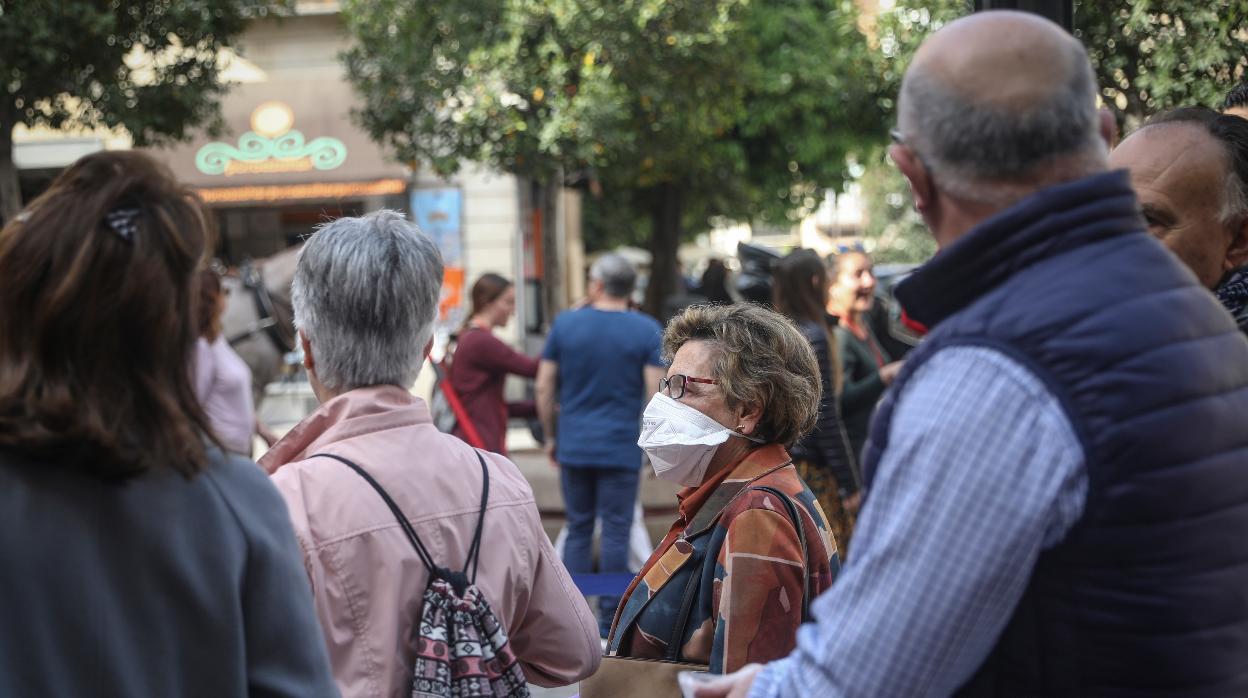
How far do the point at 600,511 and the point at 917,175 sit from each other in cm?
542

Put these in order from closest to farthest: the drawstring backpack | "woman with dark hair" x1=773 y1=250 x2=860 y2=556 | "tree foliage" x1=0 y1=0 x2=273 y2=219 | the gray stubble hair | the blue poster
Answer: the drawstring backpack, the gray stubble hair, "woman with dark hair" x1=773 y1=250 x2=860 y2=556, "tree foliage" x1=0 y1=0 x2=273 y2=219, the blue poster

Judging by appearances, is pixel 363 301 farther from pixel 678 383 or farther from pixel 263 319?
pixel 263 319

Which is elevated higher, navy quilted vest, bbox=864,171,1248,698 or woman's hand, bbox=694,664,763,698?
navy quilted vest, bbox=864,171,1248,698

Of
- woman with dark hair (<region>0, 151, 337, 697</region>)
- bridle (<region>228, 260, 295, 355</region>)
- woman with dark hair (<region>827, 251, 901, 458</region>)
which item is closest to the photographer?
woman with dark hair (<region>0, 151, 337, 697</region>)

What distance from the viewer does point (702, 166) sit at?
18766 millimetres

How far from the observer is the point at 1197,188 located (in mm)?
2770

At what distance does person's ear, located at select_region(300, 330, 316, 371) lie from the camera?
249 cm

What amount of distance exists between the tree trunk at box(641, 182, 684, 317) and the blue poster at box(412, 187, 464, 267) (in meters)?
3.18

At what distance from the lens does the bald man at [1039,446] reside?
1526mm

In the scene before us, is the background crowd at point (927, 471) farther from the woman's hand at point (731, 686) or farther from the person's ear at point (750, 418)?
the person's ear at point (750, 418)

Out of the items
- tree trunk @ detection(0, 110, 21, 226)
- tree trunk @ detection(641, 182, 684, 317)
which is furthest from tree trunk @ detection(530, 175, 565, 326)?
tree trunk @ detection(0, 110, 21, 226)

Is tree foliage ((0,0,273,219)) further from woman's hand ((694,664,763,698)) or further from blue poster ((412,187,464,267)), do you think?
woman's hand ((694,664,763,698))

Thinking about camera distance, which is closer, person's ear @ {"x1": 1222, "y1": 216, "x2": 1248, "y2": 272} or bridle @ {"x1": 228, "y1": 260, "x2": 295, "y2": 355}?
person's ear @ {"x1": 1222, "y1": 216, "x2": 1248, "y2": 272}

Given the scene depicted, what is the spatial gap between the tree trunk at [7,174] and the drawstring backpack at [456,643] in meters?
9.00
